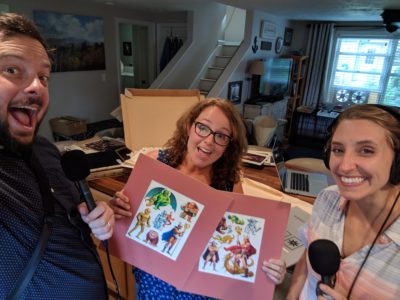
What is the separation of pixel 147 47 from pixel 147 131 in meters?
4.98

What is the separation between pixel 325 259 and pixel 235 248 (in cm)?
31

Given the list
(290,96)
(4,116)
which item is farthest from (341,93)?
(4,116)

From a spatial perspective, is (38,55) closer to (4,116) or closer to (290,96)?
(4,116)

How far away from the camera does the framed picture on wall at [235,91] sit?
4547 mm

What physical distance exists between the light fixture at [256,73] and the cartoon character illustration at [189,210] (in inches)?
166

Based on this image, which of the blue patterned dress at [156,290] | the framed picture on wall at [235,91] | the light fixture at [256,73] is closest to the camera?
the blue patterned dress at [156,290]

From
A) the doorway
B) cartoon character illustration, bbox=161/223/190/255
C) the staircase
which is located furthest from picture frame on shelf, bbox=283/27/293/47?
cartoon character illustration, bbox=161/223/190/255

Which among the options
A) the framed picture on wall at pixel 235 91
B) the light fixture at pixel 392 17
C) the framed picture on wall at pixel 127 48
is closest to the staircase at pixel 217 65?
the framed picture on wall at pixel 235 91

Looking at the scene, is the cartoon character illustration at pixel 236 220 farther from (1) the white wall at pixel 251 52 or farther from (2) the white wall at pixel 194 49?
(2) the white wall at pixel 194 49

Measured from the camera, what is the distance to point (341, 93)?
579cm

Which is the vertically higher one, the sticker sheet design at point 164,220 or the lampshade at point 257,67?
the lampshade at point 257,67

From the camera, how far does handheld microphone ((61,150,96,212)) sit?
653mm

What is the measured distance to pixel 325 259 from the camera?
0.58 meters

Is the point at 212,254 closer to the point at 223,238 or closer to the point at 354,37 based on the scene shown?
the point at 223,238
